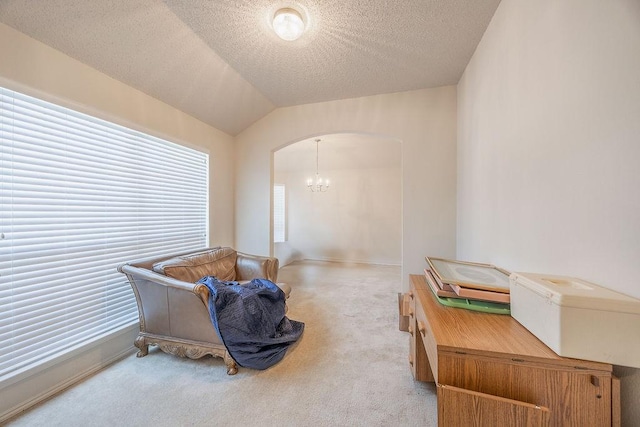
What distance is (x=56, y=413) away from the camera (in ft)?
4.87

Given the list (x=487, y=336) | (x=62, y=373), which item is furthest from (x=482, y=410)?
(x=62, y=373)

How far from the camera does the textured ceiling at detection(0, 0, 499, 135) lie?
5.31 feet

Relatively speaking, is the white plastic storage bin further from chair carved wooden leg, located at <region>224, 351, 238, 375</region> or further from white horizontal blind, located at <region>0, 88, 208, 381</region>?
white horizontal blind, located at <region>0, 88, 208, 381</region>

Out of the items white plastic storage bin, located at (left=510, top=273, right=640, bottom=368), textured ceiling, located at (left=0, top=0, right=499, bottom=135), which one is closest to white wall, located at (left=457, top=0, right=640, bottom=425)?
white plastic storage bin, located at (left=510, top=273, right=640, bottom=368)

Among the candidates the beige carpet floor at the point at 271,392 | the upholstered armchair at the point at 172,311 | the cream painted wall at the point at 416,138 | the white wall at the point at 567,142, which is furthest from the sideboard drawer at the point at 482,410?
the cream painted wall at the point at 416,138

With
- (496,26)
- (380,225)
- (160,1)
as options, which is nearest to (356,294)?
(380,225)

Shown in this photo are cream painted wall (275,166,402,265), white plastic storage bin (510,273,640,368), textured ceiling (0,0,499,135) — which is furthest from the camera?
cream painted wall (275,166,402,265)

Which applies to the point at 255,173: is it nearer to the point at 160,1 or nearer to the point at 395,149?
the point at 160,1

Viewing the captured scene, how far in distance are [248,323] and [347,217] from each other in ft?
15.5

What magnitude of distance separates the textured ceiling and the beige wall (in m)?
0.07

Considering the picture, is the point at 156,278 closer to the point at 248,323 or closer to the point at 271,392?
the point at 248,323

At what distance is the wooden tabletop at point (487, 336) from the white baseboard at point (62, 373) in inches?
98.8

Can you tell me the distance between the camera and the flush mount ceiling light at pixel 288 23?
5.46 feet

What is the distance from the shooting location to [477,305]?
1.12 m
